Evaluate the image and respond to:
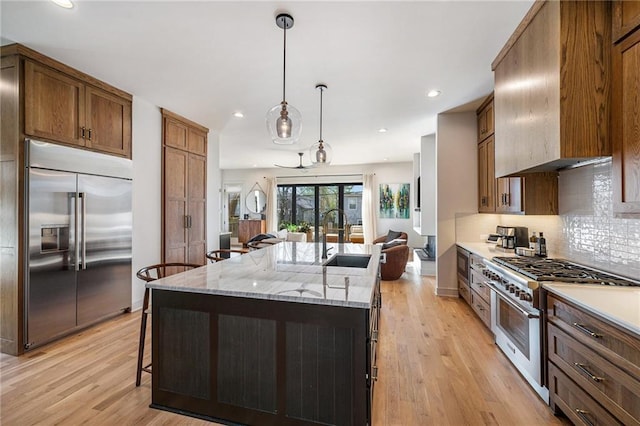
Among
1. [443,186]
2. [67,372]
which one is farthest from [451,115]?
[67,372]

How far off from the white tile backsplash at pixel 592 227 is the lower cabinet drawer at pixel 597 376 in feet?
2.34

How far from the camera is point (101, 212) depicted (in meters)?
3.27

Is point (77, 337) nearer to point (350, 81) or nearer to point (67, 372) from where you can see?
point (67, 372)

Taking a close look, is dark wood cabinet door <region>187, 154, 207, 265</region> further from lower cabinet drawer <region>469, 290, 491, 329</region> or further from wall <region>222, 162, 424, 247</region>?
wall <region>222, 162, 424, 247</region>

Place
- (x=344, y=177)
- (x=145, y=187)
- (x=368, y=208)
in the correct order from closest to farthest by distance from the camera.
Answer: (x=145, y=187) < (x=368, y=208) < (x=344, y=177)

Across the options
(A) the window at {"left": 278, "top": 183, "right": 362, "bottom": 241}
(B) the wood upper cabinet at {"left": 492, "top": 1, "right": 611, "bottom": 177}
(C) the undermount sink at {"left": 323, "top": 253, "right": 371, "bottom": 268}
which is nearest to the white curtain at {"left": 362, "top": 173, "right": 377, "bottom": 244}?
(A) the window at {"left": 278, "top": 183, "right": 362, "bottom": 241}

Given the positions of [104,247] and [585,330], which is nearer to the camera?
[585,330]

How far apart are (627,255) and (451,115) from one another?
3.00 meters

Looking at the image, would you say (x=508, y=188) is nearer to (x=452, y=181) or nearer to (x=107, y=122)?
(x=452, y=181)

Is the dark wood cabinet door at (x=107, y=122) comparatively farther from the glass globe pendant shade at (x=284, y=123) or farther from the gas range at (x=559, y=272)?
the gas range at (x=559, y=272)

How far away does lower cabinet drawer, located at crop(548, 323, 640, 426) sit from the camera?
1.28 metres

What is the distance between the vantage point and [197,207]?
4.88 meters

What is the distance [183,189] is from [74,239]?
1714 millimetres

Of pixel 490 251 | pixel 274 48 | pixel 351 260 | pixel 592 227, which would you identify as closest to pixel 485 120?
pixel 490 251
